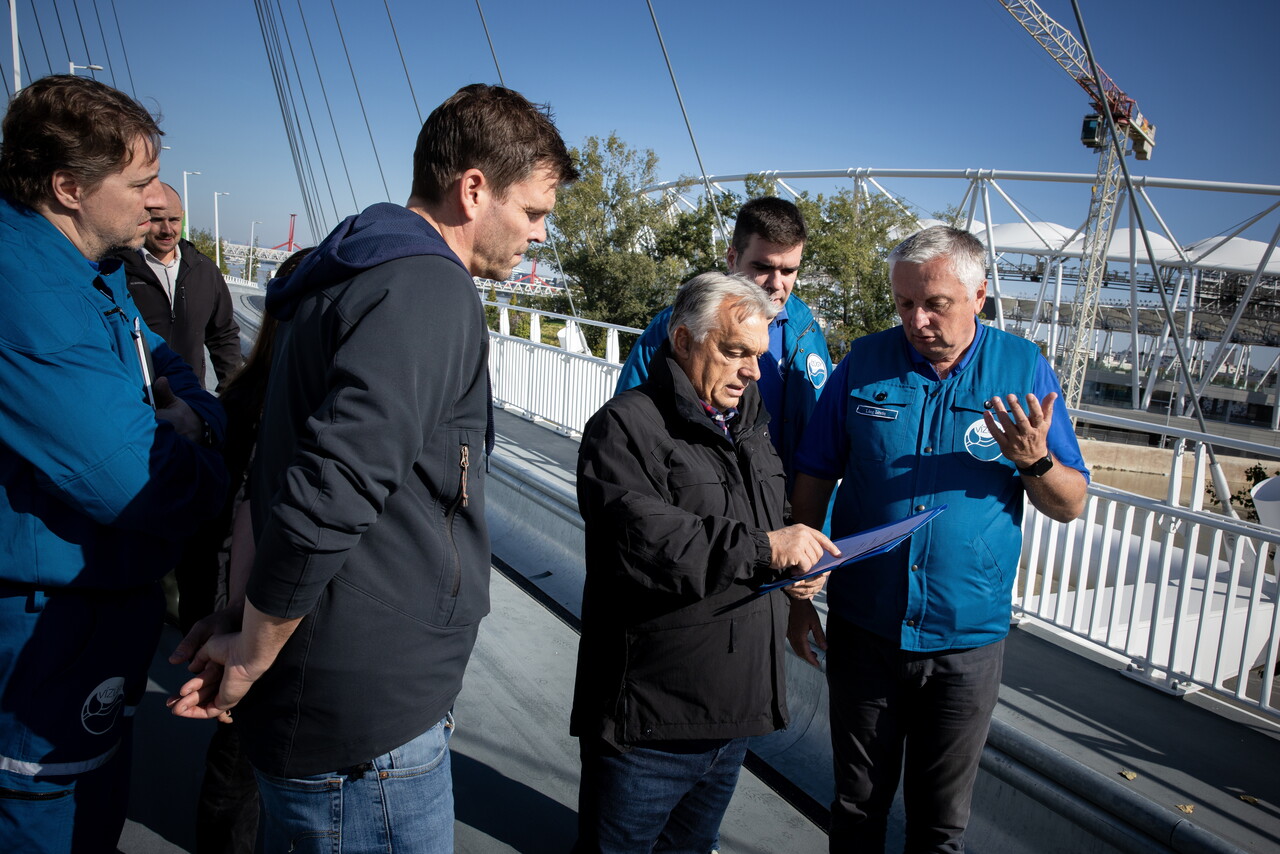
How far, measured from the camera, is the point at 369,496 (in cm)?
120

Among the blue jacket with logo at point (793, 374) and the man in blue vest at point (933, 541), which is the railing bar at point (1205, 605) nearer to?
the man in blue vest at point (933, 541)

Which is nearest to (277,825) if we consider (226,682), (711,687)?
(226,682)

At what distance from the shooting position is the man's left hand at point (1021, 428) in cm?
214

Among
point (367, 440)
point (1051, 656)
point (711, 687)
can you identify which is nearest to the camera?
point (367, 440)

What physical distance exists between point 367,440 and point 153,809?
2347 millimetres

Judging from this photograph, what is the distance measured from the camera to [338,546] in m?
1.19

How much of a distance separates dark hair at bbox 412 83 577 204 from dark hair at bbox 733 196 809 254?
180 centimetres

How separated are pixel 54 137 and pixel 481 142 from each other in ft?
3.08

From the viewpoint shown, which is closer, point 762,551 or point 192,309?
point 762,551

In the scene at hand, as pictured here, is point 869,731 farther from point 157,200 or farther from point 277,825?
point 157,200

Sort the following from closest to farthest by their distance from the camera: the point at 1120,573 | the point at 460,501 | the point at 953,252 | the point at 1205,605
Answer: the point at 460,501, the point at 953,252, the point at 1205,605, the point at 1120,573

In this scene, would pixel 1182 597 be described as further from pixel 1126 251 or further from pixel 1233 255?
pixel 1126 251

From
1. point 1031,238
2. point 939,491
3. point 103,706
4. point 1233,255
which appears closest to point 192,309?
point 103,706

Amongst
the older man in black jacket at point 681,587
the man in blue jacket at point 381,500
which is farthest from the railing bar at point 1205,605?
the man in blue jacket at point 381,500
